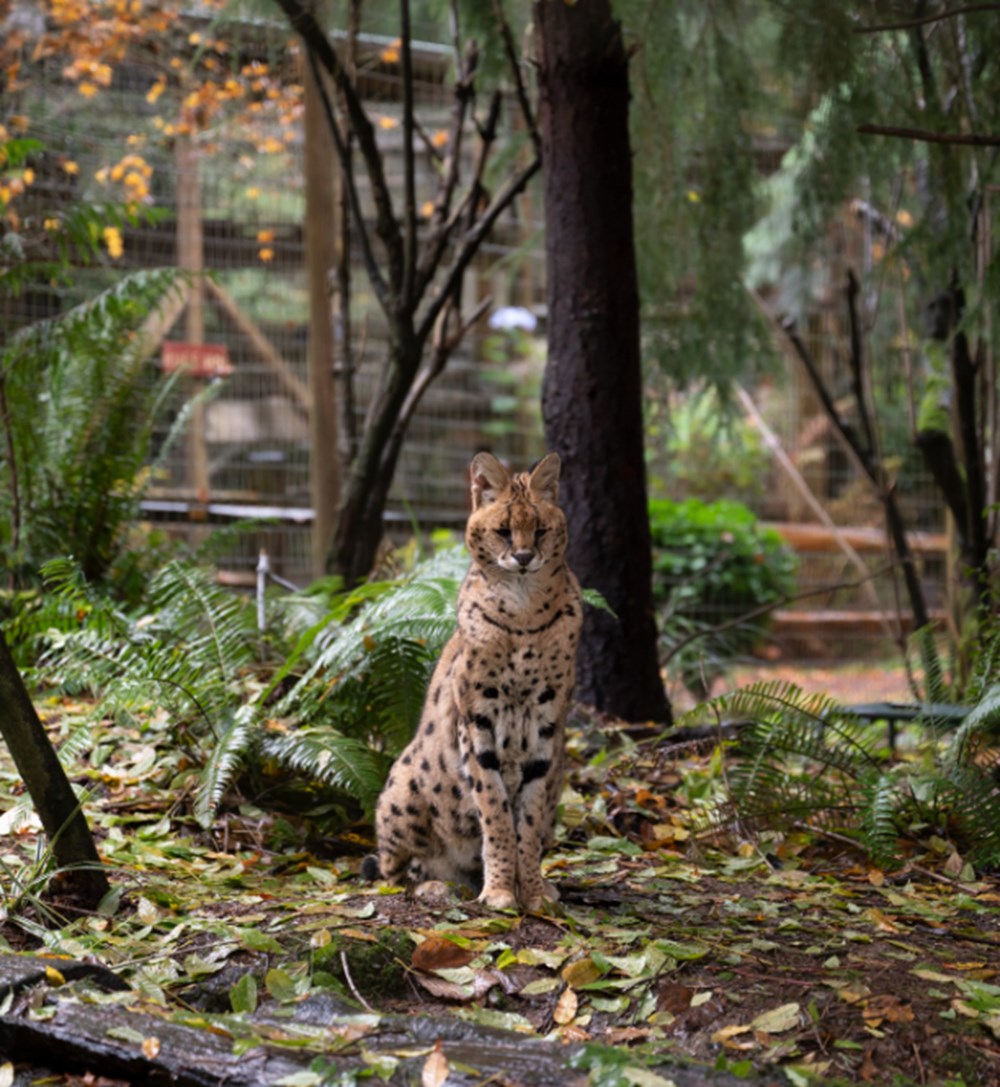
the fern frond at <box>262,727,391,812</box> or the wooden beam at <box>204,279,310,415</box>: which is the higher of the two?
the wooden beam at <box>204,279,310,415</box>

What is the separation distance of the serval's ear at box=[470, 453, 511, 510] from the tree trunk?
1.52 metres

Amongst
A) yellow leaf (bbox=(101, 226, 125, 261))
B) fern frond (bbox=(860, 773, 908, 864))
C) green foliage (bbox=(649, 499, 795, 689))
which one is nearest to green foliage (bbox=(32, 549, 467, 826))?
fern frond (bbox=(860, 773, 908, 864))

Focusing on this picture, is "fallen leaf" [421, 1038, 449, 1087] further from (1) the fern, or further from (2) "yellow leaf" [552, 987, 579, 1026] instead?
(1) the fern

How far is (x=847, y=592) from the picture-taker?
1284 cm

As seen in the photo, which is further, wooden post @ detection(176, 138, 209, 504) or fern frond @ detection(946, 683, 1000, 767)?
wooden post @ detection(176, 138, 209, 504)

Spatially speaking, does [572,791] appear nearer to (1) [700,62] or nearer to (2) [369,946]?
(2) [369,946]

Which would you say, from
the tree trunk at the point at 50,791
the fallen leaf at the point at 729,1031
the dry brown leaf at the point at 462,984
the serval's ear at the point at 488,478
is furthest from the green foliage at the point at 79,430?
the fallen leaf at the point at 729,1031

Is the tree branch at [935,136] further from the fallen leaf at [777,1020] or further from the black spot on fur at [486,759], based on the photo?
the fallen leaf at [777,1020]

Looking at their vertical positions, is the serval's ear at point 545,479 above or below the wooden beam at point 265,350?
below

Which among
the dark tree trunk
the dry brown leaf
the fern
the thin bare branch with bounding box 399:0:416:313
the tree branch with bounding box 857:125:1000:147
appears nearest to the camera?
the dry brown leaf

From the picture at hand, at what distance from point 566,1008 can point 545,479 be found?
5.45ft

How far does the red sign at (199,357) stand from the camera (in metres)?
9.70

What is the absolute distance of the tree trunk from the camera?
11.9ft

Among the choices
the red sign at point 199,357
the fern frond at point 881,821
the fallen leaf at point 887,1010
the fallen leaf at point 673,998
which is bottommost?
the fern frond at point 881,821
